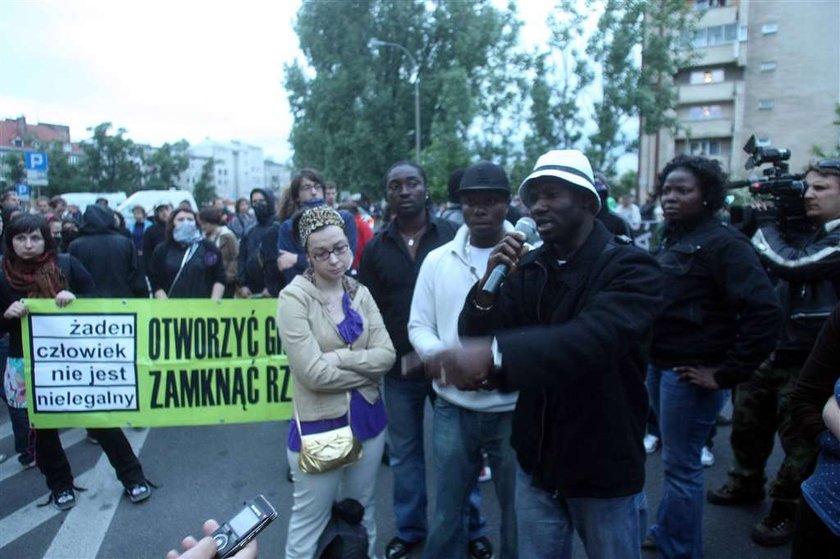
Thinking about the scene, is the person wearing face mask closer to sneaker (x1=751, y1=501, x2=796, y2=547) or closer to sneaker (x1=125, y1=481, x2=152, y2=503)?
sneaker (x1=125, y1=481, x2=152, y2=503)

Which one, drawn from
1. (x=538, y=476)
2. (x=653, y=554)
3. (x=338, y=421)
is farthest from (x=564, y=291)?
(x=653, y=554)

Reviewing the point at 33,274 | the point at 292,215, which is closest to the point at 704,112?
the point at 292,215

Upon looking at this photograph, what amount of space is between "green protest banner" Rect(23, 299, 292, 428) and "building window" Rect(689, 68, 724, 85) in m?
36.9

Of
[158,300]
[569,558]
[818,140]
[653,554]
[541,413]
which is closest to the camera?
[541,413]

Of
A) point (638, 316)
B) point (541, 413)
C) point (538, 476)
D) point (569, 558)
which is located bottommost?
point (569, 558)

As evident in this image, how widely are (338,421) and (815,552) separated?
1872mm

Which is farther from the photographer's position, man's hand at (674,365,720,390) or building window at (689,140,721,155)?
building window at (689,140,721,155)

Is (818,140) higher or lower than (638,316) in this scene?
higher

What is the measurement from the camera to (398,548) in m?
3.31

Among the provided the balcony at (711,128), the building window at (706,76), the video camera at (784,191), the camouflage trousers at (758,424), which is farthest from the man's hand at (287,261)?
the building window at (706,76)

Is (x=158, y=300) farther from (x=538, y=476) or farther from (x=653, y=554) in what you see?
(x=653, y=554)

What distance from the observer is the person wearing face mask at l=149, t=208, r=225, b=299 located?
5.51m

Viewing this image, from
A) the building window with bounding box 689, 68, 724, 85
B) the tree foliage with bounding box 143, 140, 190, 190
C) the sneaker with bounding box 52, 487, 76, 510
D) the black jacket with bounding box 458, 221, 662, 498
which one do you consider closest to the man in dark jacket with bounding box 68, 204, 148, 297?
the sneaker with bounding box 52, 487, 76, 510

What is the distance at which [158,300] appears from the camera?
4.19 metres
